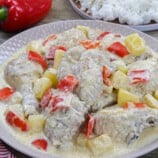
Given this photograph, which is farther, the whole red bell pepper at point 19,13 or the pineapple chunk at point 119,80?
the whole red bell pepper at point 19,13

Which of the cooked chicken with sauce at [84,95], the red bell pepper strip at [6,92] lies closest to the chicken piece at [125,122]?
the cooked chicken with sauce at [84,95]

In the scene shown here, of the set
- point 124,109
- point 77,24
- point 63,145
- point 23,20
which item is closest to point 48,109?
point 63,145

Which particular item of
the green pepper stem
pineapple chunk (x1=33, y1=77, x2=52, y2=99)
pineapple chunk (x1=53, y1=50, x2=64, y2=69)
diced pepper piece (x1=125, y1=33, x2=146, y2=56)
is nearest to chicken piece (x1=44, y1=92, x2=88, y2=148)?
pineapple chunk (x1=33, y1=77, x2=52, y2=99)

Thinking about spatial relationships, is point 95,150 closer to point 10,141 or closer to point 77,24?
point 10,141

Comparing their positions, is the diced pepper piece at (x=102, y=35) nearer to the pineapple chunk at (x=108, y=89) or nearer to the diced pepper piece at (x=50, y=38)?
the diced pepper piece at (x=50, y=38)

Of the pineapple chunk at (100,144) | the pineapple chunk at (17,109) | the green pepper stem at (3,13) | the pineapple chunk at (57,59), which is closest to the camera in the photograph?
the pineapple chunk at (100,144)

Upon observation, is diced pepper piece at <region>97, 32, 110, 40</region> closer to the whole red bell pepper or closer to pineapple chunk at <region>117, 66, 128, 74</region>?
pineapple chunk at <region>117, 66, 128, 74</region>
